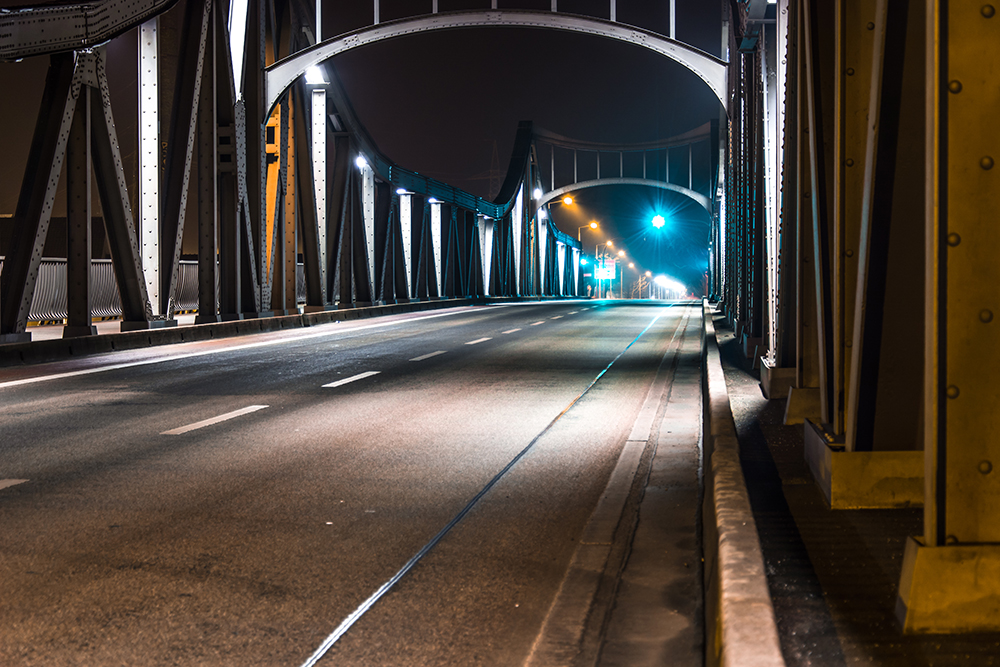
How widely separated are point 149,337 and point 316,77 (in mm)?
14159

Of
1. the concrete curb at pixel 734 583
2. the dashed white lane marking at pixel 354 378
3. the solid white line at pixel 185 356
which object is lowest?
the dashed white lane marking at pixel 354 378

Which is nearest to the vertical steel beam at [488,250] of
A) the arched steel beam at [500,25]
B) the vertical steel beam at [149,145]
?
the arched steel beam at [500,25]

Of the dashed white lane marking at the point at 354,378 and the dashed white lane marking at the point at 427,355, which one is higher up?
the dashed white lane marking at the point at 354,378

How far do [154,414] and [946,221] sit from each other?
307 inches

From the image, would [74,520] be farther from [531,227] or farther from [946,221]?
[531,227]

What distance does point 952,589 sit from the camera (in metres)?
2.86

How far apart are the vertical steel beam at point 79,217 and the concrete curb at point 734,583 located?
1352 centimetres

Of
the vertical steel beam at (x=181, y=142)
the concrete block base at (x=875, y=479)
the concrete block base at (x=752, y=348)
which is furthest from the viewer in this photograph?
the vertical steel beam at (x=181, y=142)

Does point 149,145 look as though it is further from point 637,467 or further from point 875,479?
point 875,479

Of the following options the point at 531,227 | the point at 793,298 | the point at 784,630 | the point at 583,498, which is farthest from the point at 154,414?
the point at 531,227

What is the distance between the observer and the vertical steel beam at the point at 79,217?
1620 centimetres

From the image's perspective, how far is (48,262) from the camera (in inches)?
941

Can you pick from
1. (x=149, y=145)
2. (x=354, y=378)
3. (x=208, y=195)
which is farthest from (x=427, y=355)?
(x=208, y=195)

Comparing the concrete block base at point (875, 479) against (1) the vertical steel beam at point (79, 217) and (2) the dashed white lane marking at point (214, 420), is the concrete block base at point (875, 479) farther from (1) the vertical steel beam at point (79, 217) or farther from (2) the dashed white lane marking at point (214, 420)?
(1) the vertical steel beam at point (79, 217)
